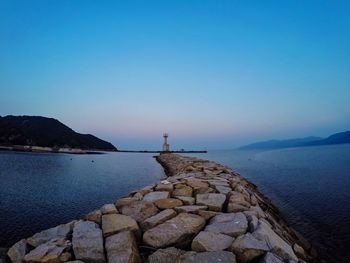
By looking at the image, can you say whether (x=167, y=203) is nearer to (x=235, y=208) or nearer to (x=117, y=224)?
(x=117, y=224)

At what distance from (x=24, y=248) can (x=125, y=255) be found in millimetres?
2101

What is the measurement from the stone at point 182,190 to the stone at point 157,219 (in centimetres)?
150

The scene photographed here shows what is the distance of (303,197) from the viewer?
17.9m

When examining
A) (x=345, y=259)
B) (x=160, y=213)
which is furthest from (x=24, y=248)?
(x=345, y=259)

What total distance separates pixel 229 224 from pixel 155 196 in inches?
95.3

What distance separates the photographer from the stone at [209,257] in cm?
447

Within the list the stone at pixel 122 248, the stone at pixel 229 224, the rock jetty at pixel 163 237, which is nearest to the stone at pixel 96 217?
the rock jetty at pixel 163 237

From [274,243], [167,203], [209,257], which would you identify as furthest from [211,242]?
[167,203]

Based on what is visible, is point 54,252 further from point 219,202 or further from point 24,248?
point 219,202

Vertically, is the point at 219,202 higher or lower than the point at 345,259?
higher

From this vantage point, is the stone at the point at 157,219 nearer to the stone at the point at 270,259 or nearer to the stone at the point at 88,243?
the stone at the point at 88,243

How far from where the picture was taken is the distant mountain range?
337ft

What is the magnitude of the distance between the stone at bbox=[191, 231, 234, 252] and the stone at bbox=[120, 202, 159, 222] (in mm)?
1673

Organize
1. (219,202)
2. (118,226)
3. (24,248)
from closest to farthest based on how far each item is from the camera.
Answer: (24,248) → (118,226) → (219,202)
